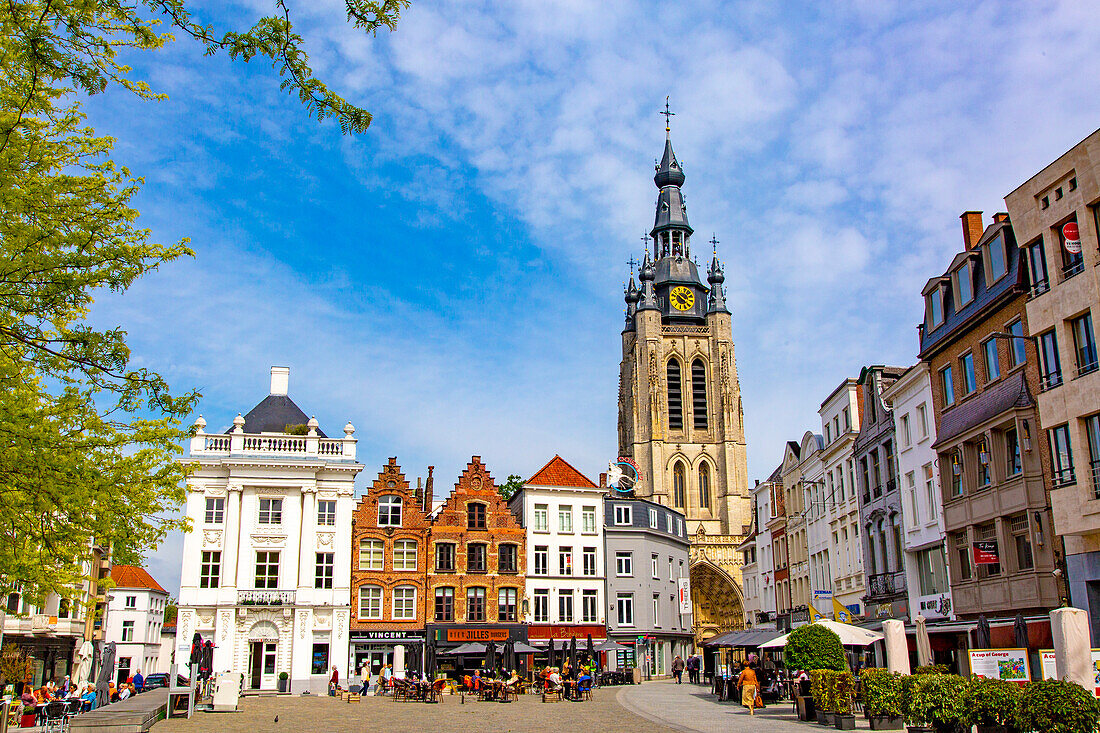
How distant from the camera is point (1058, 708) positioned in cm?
1337

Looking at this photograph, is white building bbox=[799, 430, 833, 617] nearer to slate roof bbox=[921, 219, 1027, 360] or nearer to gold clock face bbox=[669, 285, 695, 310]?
slate roof bbox=[921, 219, 1027, 360]

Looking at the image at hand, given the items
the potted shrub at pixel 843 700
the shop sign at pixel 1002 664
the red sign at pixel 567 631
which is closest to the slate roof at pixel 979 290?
the shop sign at pixel 1002 664

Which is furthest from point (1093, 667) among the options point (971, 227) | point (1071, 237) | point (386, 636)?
point (386, 636)

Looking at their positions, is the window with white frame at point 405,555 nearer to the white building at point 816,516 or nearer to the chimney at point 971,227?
the white building at point 816,516

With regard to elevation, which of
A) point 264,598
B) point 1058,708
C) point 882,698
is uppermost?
point 264,598

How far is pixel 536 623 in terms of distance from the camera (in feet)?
174

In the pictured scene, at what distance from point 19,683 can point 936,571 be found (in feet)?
113

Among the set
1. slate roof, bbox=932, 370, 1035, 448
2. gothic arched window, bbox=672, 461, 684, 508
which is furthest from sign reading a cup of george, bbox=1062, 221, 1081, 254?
gothic arched window, bbox=672, 461, 684, 508

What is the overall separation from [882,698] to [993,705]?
3817 millimetres

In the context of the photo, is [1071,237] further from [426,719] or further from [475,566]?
[475,566]

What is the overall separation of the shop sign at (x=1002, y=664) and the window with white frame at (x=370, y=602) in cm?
3748

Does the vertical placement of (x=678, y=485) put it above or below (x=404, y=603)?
above

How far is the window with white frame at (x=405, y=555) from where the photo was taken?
169 ft

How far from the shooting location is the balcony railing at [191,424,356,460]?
1970 inches
